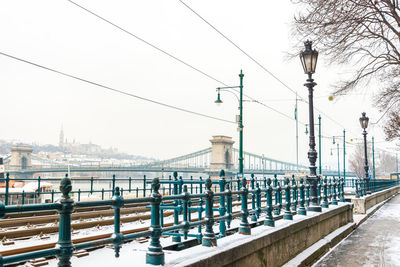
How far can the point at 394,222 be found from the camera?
13656 millimetres

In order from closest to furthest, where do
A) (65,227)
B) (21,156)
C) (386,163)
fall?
(65,227), (21,156), (386,163)

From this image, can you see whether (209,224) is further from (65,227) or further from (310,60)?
(310,60)

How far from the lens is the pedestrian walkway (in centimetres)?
757

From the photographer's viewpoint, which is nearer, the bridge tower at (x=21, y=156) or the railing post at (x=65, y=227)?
the railing post at (x=65, y=227)

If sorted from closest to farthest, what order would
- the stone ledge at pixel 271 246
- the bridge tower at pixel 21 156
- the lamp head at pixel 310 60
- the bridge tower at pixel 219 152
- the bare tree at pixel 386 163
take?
1. the stone ledge at pixel 271 246
2. the lamp head at pixel 310 60
3. the bridge tower at pixel 219 152
4. the bridge tower at pixel 21 156
5. the bare tree at pixel 386 163

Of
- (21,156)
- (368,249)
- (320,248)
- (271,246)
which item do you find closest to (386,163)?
(21,156)

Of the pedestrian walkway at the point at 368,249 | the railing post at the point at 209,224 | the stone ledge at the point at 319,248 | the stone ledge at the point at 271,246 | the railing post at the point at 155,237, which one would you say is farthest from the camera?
the pedestrian walkway at the point at 368,249

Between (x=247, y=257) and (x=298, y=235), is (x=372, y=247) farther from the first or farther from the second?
(x=247, y=257)

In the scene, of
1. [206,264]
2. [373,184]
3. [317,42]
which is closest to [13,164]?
[373,184]

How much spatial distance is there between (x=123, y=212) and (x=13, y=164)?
235 feet

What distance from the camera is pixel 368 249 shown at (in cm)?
888

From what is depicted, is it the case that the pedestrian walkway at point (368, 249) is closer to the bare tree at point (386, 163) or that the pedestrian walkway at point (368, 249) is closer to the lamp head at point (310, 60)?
the lamp head at point (310, 60)

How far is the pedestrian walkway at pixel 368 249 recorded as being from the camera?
757 centimetres

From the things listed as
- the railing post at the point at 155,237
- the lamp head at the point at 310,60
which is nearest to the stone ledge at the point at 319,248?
the railing post at the point at 155,237
